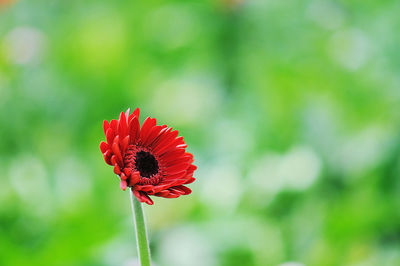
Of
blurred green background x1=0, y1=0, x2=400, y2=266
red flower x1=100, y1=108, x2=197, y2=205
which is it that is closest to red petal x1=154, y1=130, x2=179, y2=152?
red flower x1=100, y1=108, x2=197, y2=205

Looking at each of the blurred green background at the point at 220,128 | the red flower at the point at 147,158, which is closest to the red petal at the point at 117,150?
the red flower at the point at 147,158

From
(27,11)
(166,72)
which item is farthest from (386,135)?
(27,11)

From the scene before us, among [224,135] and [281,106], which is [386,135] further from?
[224,135]

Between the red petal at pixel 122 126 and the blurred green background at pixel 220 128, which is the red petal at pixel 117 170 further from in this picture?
the blurred green background at pixel 220 128

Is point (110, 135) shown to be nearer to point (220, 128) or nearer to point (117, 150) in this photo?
point (117, 150)

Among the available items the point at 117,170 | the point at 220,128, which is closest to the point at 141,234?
the point at 117,170

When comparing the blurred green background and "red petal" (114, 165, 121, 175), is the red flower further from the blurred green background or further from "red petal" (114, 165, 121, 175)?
the blurred green background
